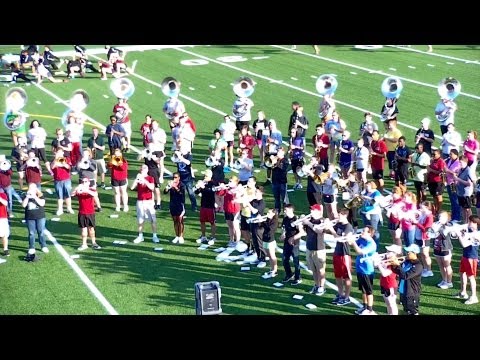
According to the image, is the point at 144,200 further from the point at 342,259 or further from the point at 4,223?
the point at 342,259

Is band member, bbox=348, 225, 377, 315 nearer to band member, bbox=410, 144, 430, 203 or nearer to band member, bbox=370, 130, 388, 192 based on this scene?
band member, bbox=410, 144, 430, 203

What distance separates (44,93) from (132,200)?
28.9 ft

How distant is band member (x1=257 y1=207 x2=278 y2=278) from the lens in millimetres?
13281

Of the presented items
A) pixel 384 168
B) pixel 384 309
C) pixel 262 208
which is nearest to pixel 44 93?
pixel 384 168

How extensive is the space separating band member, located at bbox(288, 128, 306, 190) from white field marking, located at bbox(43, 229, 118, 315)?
4187 mm

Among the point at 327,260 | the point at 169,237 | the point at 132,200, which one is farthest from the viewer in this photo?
the point at 132,200

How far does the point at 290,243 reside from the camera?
42.2 feet

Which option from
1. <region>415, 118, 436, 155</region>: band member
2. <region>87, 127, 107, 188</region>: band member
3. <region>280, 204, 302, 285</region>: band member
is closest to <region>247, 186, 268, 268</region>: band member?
<region>280, 204, 302, 285</region>: band member

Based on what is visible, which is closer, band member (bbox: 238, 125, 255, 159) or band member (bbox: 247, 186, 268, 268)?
band member (bbox: 247, 186, 268, 268)

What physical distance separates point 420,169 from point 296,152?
7.28ft

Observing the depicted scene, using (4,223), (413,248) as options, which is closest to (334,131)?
(413,248)

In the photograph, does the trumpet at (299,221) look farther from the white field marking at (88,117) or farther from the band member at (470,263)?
the white field marking at (88,117)
